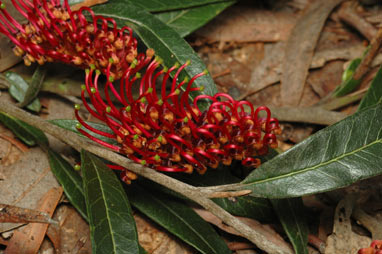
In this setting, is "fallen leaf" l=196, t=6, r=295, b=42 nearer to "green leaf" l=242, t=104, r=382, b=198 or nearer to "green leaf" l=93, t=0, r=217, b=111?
"green leaf" l=93, t=0, r=217, b=111

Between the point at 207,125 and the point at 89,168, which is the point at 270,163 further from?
the point at 89,168

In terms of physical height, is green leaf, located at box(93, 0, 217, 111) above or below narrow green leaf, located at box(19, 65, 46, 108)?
above

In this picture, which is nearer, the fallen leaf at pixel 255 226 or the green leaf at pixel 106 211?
the green leaf at pixel 106 211

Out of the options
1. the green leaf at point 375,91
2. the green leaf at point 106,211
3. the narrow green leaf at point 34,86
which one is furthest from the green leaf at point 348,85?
the narrow green leaf at point 34,86

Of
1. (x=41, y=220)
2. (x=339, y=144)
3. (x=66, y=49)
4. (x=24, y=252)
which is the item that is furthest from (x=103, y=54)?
(x=339, y=144)

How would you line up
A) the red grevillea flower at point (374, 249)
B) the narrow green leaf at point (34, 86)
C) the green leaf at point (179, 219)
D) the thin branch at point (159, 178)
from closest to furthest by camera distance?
the red grevillea flower at point (374, 249) → the thin branch at point (159, 178) → the green leaf at point (179, 219) → the narrow green leaf at point (34, 86)

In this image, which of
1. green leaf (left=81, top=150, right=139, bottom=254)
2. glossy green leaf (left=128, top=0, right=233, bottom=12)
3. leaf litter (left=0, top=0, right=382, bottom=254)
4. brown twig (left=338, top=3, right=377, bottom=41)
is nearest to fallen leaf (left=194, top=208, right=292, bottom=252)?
green leaf (left=81, top=150, right=139, bottom=254)

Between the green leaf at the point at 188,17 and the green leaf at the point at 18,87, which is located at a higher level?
the green leaf at the point at 188,17

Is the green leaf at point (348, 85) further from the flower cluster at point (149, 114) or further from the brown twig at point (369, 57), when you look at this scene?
the flower cluster at point (149, 114)
